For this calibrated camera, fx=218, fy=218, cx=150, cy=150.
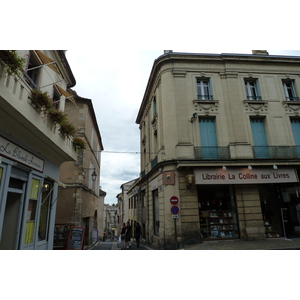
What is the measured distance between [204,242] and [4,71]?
1066cm

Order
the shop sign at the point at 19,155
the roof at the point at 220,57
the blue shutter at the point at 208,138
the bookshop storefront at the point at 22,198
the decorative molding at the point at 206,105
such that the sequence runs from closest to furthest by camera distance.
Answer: the shop sign at the point at 19,155 → the bookshop storefront at the point at 22,198 → the blue shutter at the point at 208,138 → the decorative molding at the point at 206,105 → the roof at the point at 220,57

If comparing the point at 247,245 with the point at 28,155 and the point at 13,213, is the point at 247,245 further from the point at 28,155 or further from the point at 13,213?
the point at 28,155

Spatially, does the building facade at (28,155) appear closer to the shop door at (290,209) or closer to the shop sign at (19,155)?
the shop sign at (19,155)

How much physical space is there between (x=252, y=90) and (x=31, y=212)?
13.7 meters

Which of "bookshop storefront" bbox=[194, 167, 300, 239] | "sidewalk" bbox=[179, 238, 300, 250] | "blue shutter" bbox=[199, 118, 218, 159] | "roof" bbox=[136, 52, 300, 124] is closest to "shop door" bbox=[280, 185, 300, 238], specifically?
"bookshop storefront" bbox=[194, 167, 300, 239]

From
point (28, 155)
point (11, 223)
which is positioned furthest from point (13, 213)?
point (28, 155)

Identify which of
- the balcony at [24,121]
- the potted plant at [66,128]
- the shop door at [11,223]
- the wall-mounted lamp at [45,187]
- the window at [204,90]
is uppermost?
the window at [204,90]

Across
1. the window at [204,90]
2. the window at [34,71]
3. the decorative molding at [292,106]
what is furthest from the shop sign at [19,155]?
the decorative molding at [292,106]

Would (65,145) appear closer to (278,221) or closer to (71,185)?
(71,185)

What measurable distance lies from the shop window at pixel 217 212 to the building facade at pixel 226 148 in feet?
0.17

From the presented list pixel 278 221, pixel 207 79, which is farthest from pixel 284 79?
pixel 278 221

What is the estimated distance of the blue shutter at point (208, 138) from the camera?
12102 mm

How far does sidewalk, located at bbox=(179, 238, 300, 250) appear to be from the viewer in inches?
365

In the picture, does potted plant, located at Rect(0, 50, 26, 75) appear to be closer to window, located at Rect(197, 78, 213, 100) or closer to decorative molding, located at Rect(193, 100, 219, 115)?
decorative molding, located at Rect(193, 100, 219, 115)
